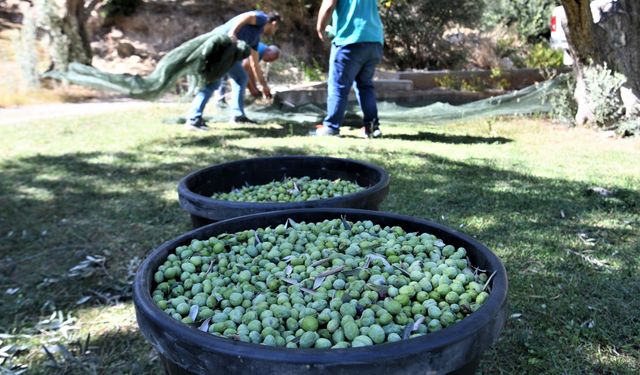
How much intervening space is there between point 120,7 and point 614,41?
11360 millimetres

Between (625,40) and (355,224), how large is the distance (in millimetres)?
5723

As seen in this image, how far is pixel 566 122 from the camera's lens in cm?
680

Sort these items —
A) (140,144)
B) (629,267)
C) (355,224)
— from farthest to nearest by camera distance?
(140,144), (629,267), (355,224)

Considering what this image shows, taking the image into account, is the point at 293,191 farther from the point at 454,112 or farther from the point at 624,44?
the point at 624,44

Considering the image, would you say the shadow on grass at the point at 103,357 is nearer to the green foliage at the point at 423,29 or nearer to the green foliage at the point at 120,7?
the green foliage at the point at 423,29

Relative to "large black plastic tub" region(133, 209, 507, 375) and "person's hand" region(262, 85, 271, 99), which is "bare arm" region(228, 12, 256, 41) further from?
"large black plastic tub" region(133, 209, 507, 375)

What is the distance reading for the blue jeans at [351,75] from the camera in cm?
558

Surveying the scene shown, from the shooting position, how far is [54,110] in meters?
8.50

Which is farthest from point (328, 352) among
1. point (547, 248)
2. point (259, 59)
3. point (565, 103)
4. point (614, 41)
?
point (259, 59)

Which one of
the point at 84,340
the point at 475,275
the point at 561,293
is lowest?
the point at 84,340

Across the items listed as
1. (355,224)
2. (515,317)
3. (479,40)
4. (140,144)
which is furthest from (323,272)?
(479,40)

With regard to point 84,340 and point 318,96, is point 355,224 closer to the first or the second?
point 84,340

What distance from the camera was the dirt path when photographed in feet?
25.8

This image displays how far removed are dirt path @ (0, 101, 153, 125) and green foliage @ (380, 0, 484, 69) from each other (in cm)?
598
